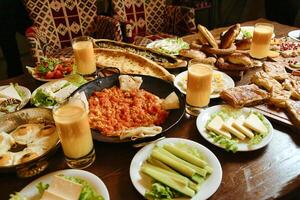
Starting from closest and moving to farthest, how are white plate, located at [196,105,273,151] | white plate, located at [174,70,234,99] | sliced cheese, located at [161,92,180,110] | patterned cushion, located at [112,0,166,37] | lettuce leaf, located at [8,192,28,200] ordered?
1. lettuce leaf, located at [8,192,28,200]
2. white plate, located at [196,105,273,151]
3. sliced cheese, located at [161,92,180,110]
4. white plate, located at [174,70,234,99]
5. patterned cushion, located at [112,0,166,37]

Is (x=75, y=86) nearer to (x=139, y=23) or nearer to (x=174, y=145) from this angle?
(x=174, y=145)

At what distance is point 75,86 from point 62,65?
1.18 feet

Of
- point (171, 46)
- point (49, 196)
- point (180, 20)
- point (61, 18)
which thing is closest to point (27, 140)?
point (49, 196)

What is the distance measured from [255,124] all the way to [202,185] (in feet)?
1.64

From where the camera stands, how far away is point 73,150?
129 cm

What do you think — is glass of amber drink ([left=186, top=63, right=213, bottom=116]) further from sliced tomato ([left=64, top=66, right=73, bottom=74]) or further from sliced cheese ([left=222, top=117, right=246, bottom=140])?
sliced tomato ([left=64, top=66, right=73, bottom=74])

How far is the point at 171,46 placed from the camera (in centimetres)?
254

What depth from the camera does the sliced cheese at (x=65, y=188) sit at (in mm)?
1101

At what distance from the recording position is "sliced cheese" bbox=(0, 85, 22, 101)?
70.3 inches

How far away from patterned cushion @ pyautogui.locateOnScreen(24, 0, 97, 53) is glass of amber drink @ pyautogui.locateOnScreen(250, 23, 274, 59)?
2.12m

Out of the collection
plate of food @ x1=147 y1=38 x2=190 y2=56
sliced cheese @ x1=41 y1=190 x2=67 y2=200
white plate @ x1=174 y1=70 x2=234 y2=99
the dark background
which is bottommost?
the dark background

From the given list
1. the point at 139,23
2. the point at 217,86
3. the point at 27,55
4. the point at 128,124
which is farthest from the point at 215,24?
the point at 128,124

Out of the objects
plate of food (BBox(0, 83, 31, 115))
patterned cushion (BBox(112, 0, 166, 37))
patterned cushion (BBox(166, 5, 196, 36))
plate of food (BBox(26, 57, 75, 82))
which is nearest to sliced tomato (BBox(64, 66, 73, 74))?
plate of food (BBox(26, 57, 75, 82))

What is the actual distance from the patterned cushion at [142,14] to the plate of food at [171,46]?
47.0 inches
